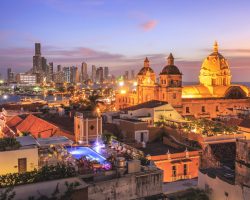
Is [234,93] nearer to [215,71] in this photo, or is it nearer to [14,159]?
[215,71]

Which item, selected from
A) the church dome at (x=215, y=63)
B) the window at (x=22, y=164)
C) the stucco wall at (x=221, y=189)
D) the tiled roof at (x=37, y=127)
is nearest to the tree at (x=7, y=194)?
the window at (x=22, y=164)

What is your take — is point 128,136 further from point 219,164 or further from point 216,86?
point 216,86

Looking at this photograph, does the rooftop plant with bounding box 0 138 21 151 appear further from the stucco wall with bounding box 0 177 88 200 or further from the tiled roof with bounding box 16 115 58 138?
the tiled roof with bounding box 16 115 58 138

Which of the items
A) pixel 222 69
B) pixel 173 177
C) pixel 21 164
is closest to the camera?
pixel 21 164

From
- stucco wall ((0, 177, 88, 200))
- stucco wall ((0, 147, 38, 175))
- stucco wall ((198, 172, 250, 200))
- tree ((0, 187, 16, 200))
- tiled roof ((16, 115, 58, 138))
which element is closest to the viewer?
tree ((0, 187, 16, 200))

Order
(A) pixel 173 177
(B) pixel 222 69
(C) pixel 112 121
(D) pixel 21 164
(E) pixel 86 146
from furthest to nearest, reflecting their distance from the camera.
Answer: (B) pixel 222 69 → (C) pixel 112 121 → (A) pixel 173 177 → (E) pixel 86 146 → (D) pixel 21 164

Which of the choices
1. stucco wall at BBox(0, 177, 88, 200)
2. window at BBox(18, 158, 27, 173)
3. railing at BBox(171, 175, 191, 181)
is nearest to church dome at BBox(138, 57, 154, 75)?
railing at BBox(171, 175, 191, 181)

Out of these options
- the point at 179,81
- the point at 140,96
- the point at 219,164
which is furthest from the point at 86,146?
the point at 140,96
